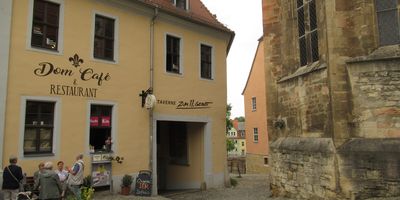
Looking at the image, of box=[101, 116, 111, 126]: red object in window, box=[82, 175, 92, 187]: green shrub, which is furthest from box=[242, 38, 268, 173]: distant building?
box=[82, 175, 92, 187]: green shrub

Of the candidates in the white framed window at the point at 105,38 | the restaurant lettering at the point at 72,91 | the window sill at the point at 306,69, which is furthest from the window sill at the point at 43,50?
the window sill at the point at 306,69

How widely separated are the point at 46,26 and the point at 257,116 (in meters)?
25.1

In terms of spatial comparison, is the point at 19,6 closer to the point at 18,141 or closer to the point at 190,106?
the point at 18,141

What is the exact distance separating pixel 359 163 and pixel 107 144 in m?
8.09

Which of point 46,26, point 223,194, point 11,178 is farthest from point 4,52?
point 223,194

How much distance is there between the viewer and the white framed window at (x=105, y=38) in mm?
13547

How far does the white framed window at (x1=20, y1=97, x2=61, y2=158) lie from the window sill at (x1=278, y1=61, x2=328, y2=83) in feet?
25.1

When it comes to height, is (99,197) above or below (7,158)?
below

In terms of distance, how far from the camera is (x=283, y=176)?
44.7ft

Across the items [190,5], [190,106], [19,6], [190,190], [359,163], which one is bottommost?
[190,190]

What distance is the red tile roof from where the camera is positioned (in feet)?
51.4

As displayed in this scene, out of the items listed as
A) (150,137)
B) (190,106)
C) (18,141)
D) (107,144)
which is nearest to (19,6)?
(18,141)

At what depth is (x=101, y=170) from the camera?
13.1m

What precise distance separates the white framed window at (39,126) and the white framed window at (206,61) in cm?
712
